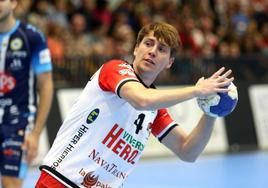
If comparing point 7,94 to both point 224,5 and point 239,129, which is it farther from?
point 224,5

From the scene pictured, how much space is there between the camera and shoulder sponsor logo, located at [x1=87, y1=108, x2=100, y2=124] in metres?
4.31

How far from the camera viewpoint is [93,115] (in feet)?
14.2

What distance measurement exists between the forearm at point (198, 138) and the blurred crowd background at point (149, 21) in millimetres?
7502

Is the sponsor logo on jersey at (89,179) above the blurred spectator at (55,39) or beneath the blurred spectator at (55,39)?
above

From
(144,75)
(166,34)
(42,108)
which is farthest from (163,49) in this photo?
(42,108)

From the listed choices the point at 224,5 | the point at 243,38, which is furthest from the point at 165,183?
the point at 224,5

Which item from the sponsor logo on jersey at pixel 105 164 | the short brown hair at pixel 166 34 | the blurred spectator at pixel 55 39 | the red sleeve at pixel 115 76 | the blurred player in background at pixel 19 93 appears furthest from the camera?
the blurred spectator at pixel 55 39

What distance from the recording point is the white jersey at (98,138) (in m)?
4.30

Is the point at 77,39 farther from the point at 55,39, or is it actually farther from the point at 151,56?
the point at 151,56

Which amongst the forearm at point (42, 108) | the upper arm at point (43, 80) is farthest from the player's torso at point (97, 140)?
the upper arm at point (43, 80)

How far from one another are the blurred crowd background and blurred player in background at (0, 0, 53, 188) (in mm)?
6046

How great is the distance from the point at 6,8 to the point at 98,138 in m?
2.08

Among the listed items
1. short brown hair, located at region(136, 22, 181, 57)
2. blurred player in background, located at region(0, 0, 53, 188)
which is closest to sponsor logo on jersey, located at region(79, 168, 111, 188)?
short brown hair, located at region(136, 22, 181, 57)

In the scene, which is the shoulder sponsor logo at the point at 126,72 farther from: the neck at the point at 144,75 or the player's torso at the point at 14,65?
the player's torso at the point at 14,65
